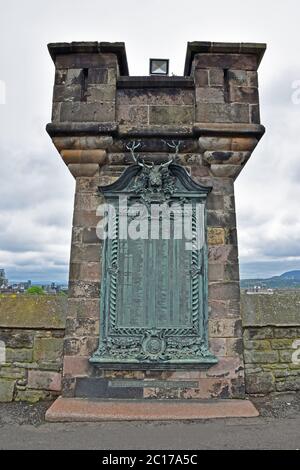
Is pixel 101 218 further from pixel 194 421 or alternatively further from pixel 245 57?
pixel 245 57

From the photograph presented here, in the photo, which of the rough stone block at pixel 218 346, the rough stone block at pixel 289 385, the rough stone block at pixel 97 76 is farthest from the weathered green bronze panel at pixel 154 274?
the rough stone block at pixel 97 76

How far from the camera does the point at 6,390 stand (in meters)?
4.74

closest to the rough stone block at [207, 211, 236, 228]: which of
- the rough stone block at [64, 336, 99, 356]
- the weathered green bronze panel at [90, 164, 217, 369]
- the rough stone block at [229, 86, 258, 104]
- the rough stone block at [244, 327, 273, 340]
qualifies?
the weathered green bronze panel at [90, 164, 217, 369]

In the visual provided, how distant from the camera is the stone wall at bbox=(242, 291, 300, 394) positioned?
15.8 ft

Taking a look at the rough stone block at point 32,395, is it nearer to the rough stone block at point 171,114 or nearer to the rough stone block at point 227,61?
the rough stone block at point 171,114

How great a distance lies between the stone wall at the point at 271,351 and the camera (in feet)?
15.8

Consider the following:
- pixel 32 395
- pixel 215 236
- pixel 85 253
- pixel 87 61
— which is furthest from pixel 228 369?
pixel 87 61

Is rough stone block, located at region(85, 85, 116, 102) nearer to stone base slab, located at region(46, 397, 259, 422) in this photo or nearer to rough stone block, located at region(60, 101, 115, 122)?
rough stone block, located at region(60, 101, 115, 122)

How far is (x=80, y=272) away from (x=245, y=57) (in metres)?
3.83

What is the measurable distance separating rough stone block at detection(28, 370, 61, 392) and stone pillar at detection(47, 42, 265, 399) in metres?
0.30

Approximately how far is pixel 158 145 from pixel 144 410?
3394 millimetres

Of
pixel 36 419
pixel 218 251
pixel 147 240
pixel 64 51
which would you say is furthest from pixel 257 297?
pixel 64 51

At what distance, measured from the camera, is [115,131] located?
15.8ft
